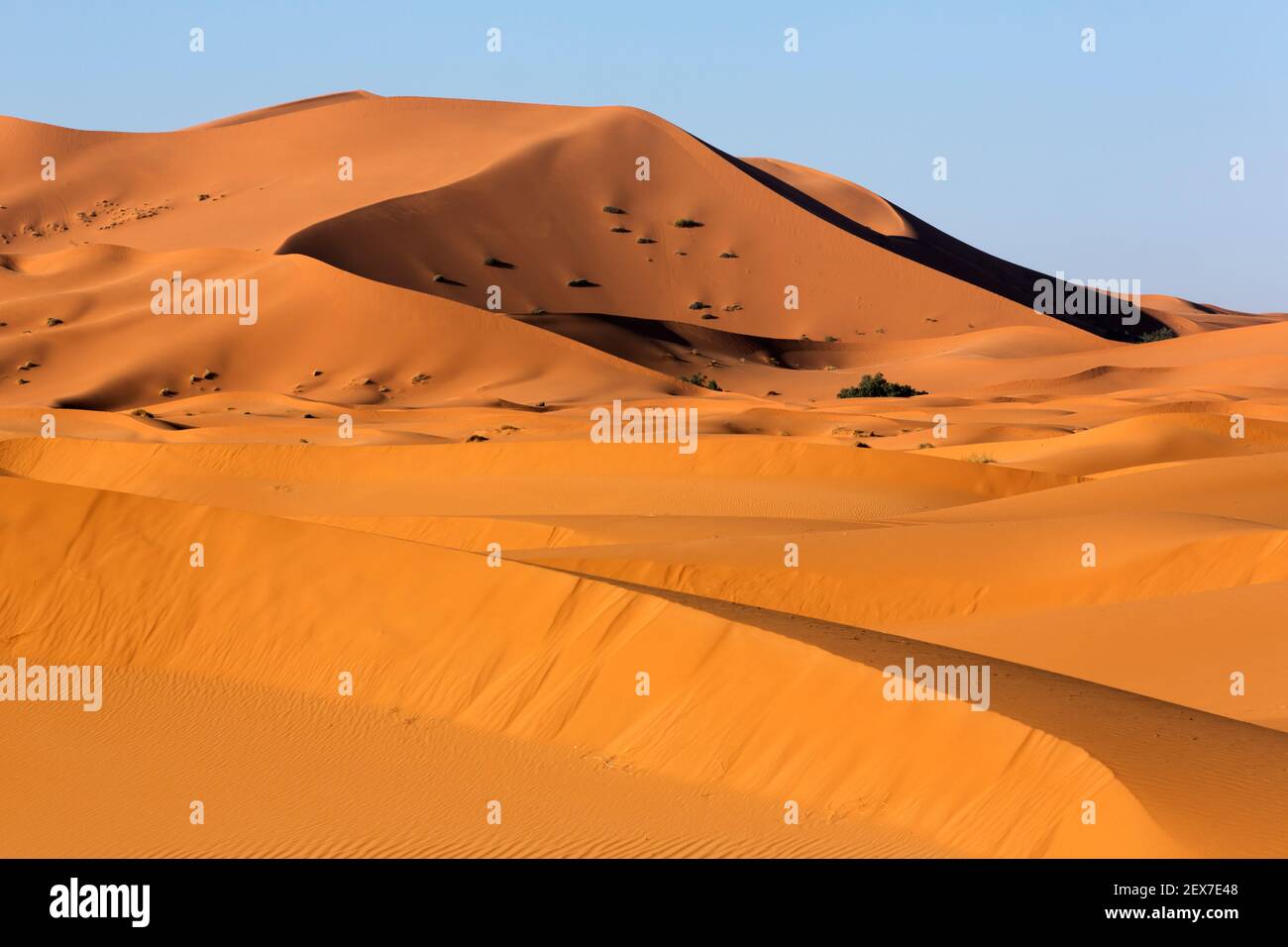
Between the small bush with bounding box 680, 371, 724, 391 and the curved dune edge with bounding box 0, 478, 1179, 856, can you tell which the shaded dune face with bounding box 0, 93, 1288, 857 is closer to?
the curved dune edge with bounding box 0, 478, 1179, 856

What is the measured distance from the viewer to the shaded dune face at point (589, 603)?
830 cm

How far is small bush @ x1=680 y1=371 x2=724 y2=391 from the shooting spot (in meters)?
56.5

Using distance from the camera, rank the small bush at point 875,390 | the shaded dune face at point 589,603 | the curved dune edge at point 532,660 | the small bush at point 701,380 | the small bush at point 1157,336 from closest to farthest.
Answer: the curved dune edge at point 532,660
the shaded dune face at point 589,603
the small bush at point 701,380
the small bush at point 875,390
the small bush at point 1157,336

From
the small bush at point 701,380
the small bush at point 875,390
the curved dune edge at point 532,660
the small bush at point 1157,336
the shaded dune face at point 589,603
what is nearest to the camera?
the curved dune edge at point 532,660

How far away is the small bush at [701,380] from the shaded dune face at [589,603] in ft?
15.9

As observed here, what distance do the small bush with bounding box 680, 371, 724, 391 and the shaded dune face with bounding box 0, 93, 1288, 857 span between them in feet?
15.9

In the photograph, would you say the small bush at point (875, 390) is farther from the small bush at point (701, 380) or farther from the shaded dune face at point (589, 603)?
the small bush at point (701, 380)

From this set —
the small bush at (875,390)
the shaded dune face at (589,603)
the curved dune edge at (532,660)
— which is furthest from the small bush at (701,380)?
the curved dune edge at (532,660)

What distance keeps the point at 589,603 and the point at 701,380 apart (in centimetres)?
4637

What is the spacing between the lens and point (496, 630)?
11.7m

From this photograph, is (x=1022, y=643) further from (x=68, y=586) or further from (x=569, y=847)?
(x=68, y=586)

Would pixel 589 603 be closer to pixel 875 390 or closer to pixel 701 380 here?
pixel 701 380

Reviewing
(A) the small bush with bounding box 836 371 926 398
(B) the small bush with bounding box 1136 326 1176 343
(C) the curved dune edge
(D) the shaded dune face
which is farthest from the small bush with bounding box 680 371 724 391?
(C) the curved dune edge
